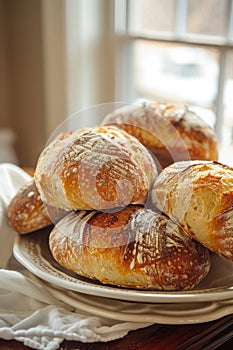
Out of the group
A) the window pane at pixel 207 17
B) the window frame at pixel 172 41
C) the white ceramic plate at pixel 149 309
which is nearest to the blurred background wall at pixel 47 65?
the window frame at pixel 172 41

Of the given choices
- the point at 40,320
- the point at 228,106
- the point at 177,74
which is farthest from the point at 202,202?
the point at 177,74

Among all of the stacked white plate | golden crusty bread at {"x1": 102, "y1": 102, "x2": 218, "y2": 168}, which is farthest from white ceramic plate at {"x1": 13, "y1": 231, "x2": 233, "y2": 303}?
golden crusty bread at {"x1": 102, "y1": 102, "x2": 218, "y2": 168}

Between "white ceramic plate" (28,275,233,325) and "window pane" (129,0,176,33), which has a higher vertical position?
"window pane" (129,0,176,33)

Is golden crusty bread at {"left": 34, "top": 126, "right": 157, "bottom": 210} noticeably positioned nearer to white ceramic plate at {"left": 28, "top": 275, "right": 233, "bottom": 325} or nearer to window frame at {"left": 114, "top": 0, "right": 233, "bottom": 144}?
white ceramic plate at {"left": 28, "top": 275, "right": 233, "bottom": 325}

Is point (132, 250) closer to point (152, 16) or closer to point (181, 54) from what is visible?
point (181, 54)

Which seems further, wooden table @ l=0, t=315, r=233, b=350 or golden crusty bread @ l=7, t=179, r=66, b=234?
golden crusty bread @ l=7, t=179, r=66, b=234

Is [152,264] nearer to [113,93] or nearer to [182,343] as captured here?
[182,343]

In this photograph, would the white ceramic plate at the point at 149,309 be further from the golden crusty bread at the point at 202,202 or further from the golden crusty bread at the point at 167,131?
the golden crusty bread at the point at 167,131
